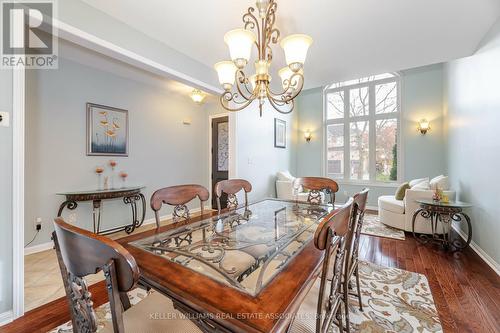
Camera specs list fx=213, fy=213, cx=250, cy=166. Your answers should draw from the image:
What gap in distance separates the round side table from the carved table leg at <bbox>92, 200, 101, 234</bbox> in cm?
454

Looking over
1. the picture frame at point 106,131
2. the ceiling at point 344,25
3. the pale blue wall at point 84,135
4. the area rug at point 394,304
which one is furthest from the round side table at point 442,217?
the picture frame at point 106,131

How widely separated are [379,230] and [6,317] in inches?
175

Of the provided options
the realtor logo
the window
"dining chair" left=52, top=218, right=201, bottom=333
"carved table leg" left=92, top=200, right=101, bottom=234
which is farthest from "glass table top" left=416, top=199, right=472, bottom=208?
"carved table leg" left=92, top=200, right=101, bottom=234

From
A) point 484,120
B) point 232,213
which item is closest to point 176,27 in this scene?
point 232,213

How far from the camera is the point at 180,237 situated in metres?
1.33

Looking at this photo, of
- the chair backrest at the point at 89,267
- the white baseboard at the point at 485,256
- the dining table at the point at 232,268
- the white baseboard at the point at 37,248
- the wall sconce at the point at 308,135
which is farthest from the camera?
the wall sconce at the point at 308,135

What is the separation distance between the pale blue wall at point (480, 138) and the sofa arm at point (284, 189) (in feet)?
9.04

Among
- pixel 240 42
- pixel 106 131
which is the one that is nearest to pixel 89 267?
pixel 240 42

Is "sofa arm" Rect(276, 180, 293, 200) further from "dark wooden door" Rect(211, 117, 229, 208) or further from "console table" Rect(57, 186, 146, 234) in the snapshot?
"console table" Rect(57, 186, 146, 234)

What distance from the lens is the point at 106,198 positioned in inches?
123

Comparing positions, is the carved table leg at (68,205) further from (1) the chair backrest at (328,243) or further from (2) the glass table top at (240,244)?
(1) the chair backrest at (328,243)

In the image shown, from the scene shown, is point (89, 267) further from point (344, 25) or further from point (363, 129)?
point (363, 129)

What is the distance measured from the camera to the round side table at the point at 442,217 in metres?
2.71

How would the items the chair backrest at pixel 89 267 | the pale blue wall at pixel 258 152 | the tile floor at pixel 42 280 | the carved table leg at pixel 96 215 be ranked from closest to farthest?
the chair backrest at pixel 89 267 < the tile floor at pixel 42 280 < the carved table leg at pixel 96 215 < the pale blue wall at pixel 258 152
